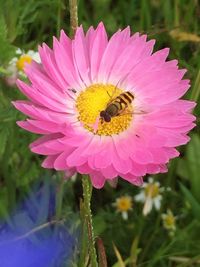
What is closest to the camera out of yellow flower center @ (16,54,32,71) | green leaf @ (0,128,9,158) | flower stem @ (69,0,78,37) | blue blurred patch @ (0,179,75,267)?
blue blurred patch @ (0,179,75,267)

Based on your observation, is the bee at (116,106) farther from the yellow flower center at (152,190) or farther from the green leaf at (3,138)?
the yellow flower center at (152,190)

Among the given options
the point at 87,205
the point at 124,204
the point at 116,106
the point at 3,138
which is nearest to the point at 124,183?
the point at 124,204

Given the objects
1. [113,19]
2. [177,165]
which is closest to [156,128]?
[177,165]

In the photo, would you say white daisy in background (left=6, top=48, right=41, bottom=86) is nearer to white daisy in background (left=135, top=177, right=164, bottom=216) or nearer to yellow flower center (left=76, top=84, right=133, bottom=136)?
yellow flower center (left=76, top=84, right=133, bottom=136)

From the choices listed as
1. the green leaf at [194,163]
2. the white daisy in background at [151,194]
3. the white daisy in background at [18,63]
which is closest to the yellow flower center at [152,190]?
the white daisy in background at [151,194]

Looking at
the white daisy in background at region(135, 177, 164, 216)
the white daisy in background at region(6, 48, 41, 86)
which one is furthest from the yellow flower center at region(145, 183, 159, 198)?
the white daisy in background at region(6, 48, 41, 86)

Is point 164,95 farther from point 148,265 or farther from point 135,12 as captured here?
point 135,12
